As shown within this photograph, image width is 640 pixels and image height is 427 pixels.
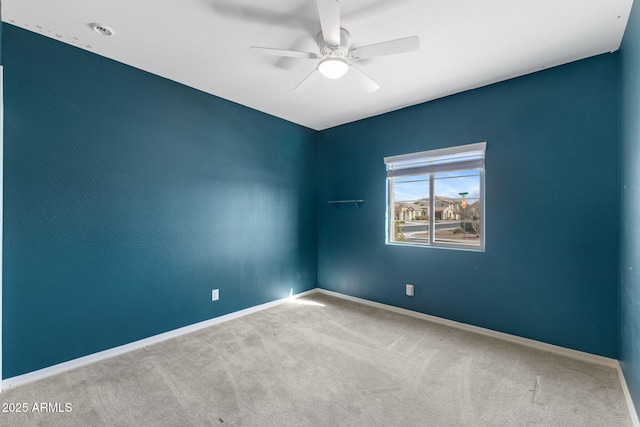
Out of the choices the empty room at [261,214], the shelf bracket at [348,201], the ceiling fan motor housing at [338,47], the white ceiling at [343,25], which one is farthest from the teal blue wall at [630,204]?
the shelf bracket at [348,201]

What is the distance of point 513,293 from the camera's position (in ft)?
8.64

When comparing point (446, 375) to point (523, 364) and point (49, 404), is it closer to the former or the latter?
point (523, 364)

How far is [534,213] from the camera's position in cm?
252

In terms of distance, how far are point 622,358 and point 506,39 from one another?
2.51 meters

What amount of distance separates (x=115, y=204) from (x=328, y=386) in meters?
2.31

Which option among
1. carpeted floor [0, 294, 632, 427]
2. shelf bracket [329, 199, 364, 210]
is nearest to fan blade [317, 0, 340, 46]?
shelf bracket [329, 199, 364, 210]

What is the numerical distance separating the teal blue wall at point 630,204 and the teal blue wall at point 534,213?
0.17 metres

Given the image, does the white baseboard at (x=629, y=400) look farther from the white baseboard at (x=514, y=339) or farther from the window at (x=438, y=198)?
the window at (x=438, y=198)

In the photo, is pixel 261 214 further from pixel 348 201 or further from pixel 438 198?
pixel 438 198

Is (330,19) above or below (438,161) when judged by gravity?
above

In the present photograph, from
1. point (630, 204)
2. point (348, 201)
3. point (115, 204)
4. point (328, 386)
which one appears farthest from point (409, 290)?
point (115, 204)

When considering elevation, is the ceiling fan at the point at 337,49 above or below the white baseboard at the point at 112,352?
above

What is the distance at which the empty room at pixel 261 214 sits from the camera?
1778 mm

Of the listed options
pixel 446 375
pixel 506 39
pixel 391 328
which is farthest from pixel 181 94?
pixel 446 375
